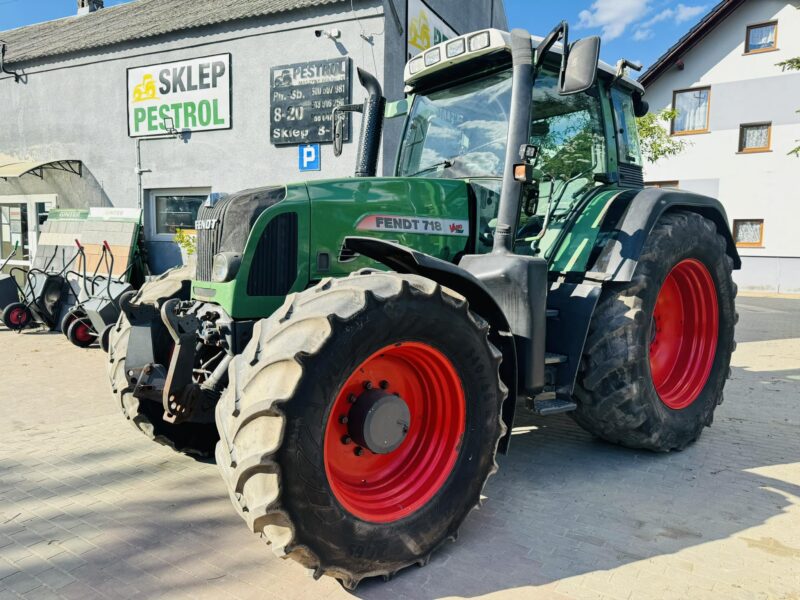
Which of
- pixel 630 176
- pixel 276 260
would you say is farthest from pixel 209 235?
pixel 630 176

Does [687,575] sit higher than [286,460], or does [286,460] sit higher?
[286,460]

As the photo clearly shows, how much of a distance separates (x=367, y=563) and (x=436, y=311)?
3.42 ft

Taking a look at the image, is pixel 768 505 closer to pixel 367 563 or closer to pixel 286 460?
pixel 367 563

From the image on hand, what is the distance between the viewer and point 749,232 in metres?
19.1

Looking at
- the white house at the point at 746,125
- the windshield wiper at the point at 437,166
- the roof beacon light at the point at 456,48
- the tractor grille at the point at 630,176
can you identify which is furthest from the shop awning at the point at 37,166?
the white house at the point at 746,125

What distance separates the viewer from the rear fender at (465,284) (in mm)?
2762

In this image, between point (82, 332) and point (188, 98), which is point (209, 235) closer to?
point (82, 332)

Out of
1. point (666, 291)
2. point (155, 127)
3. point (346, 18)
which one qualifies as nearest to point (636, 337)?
point (666, 291)

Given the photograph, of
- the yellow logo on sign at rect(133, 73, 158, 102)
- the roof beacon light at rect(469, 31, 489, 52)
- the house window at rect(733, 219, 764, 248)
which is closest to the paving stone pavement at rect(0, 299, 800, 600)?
the roof beacon light at rect(469, 31, 489, 52)

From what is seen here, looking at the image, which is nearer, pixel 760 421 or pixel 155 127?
pixel 760 421

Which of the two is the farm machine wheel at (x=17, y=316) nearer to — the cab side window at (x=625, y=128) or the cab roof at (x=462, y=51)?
the cab roof at (x=462, y=51)

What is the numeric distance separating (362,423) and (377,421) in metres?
0.06

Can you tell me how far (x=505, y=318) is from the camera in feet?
9.83

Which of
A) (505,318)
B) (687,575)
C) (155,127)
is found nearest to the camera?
(687,575)
